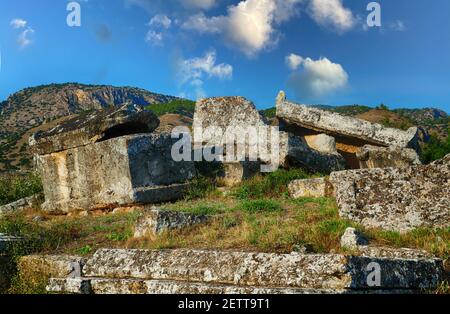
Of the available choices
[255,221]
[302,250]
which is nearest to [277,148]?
[255,221]

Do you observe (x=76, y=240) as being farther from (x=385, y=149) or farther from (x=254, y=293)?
(x=385, y=149)

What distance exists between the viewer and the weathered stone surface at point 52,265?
622 centimetres

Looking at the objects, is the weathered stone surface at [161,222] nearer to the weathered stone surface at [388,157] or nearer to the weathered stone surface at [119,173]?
the weathered stone surface at [119,173]

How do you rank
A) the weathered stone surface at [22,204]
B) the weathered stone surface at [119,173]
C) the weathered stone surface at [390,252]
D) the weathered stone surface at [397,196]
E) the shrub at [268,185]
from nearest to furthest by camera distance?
the weathered stone surface at [390,252]
the weathered stone surface at [397,196]
the weathered stone surface at [119,173]
the shrub at [268,185]
the weathered stone surface at [22,204]

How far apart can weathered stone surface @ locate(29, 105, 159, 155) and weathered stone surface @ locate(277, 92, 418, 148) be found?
14.5ft

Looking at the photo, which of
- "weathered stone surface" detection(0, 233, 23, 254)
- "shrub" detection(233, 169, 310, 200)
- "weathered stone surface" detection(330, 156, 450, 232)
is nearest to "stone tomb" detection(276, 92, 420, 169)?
"shrub" detection(233, 169, 310, 200)

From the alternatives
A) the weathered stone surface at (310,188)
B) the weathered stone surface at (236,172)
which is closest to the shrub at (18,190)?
the weathered stone surface at (236,172)

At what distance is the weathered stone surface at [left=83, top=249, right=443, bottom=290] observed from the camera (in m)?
4.51

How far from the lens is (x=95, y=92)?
97.8 meters

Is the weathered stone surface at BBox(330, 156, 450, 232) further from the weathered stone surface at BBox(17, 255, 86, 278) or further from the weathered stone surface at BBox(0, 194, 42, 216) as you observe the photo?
the weathered stone surface at BBox(0, 194, 42, 216)

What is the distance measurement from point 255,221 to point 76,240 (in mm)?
2860

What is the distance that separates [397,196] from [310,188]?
3526 millimetres

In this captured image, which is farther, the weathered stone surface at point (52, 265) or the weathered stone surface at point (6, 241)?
the weathered stone surface at point (6, 241)

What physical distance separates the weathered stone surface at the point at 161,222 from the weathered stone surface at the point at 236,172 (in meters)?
4.45
